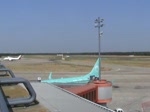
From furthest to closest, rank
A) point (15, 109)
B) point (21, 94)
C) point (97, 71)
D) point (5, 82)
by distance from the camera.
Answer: point (97, 71), point (21, 94), point (15, 109), point (5, 82)

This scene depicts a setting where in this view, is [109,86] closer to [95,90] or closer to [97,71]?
[95,90]

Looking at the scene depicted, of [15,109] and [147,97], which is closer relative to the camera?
[15,109]

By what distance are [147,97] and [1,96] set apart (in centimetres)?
3373

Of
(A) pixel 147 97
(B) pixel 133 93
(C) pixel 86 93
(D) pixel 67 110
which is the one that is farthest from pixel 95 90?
(B) pixel 133 93

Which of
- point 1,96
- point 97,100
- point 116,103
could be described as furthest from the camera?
point 116,103

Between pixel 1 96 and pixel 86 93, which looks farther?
pixel 86 93

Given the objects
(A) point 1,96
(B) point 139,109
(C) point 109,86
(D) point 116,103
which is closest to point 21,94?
(A) point 1,96

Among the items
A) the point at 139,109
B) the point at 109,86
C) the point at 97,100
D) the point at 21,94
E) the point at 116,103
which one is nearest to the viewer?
the point at 21,94

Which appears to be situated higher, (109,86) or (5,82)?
(5,82)

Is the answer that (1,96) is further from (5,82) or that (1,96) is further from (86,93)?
(86,93)

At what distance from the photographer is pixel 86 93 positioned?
16484 mm

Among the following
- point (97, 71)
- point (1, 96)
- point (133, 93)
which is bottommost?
point (133, 93)

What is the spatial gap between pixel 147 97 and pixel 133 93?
128 inches

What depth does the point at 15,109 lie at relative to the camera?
5555 mm
